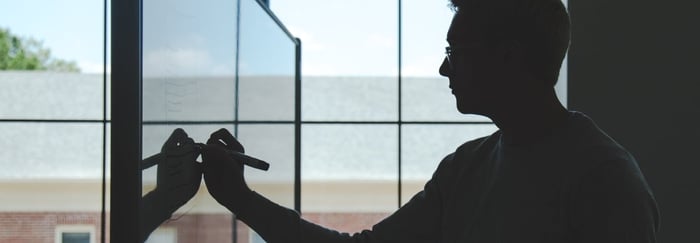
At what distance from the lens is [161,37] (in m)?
0.94

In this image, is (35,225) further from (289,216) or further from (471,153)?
(471,153)

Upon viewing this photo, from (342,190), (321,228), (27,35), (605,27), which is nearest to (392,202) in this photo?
(342,190)

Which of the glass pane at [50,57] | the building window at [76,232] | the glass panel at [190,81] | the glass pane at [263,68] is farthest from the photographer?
the building window at [76,232]

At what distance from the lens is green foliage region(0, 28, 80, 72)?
19.6 meters

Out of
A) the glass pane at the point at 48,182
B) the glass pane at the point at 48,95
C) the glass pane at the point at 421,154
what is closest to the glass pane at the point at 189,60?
the glass pane at the point at 421,154

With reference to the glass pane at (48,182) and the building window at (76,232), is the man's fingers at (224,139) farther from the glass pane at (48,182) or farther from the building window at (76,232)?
the building window at (76,232)

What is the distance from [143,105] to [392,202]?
10.8 m

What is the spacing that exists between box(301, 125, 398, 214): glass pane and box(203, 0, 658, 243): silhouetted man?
956cm

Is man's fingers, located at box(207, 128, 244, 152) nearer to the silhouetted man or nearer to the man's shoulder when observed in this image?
the silhouetted man

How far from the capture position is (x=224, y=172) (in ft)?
4.13

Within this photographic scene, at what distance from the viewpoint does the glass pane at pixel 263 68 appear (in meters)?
1.66

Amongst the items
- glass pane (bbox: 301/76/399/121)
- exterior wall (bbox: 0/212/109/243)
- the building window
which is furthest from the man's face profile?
the building window

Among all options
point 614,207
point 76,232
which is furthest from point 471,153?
point 76,232

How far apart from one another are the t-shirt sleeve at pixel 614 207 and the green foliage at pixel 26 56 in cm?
2136
